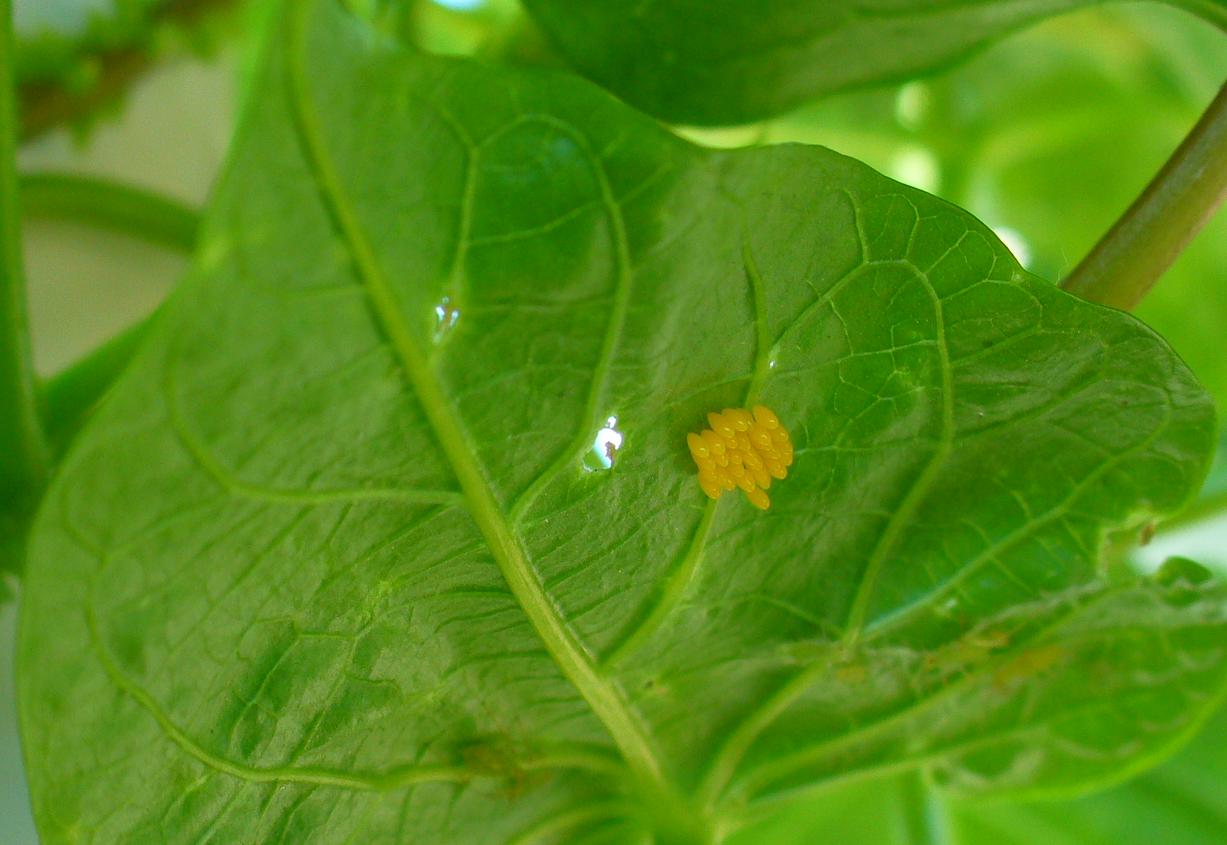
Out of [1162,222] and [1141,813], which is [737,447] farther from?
[1141,813]

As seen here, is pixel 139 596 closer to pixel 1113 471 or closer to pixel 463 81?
pixel 463 81

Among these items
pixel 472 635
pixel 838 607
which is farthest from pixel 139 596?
pixel 838 607

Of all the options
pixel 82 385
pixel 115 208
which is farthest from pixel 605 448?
pixel 115 208

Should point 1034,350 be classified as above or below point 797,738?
above

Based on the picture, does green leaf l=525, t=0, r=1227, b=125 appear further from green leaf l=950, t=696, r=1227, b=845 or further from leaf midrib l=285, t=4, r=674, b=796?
green leaf l=950, t=696, r=1227, b=845

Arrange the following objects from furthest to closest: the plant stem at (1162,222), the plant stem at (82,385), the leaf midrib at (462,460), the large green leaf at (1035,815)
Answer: the large green leaf at (1035,815) → the plant stem at (82,385) → the plant stem at (1162,222) → the leaf midrib at (462,460)

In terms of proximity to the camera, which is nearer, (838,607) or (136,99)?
(838,607)

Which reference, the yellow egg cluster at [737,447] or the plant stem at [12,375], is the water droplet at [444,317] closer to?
the yellow egg cluster at [737,447]

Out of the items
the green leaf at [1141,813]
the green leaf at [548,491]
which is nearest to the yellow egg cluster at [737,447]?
the green leaf at [548,491]
